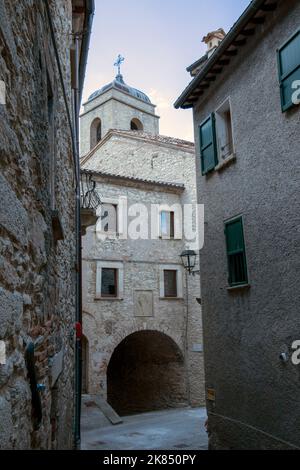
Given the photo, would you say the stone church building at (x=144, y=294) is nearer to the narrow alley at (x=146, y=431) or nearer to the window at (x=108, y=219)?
the window at (x=108, y=219)

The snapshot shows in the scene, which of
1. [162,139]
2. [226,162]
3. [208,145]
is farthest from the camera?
[162,139]

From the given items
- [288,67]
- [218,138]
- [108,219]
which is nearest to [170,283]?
[108,219]

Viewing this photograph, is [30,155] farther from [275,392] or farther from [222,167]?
[222,167]

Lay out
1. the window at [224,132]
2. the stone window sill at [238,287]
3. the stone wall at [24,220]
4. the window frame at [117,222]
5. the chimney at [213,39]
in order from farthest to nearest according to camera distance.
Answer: the window frame at [117,222] → the chimney at [213,39] → the window at [224,132] → the stone window sill at [238,287] → the stone wall at [24,220]

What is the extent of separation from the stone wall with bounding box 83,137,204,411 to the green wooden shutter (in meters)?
7.38

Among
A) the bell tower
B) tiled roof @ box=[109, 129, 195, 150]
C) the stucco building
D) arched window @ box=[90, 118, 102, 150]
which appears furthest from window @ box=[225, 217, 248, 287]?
arched window @ box=[90, 118, 102, 150]

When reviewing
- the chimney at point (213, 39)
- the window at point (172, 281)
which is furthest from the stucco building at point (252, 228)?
the window at point (172, 281)

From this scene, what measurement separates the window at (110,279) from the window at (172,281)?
1769 millimetres

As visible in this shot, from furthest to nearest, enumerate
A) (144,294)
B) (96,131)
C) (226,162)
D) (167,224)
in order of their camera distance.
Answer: (96,131)
(167,224)
(144,294)
(226,162)

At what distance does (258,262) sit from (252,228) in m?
0.63

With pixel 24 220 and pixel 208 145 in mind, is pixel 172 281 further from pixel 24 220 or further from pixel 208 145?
pixel 24 220

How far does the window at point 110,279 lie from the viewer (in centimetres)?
1630

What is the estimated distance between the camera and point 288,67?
7.01m

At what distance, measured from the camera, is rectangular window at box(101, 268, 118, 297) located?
16438mm
